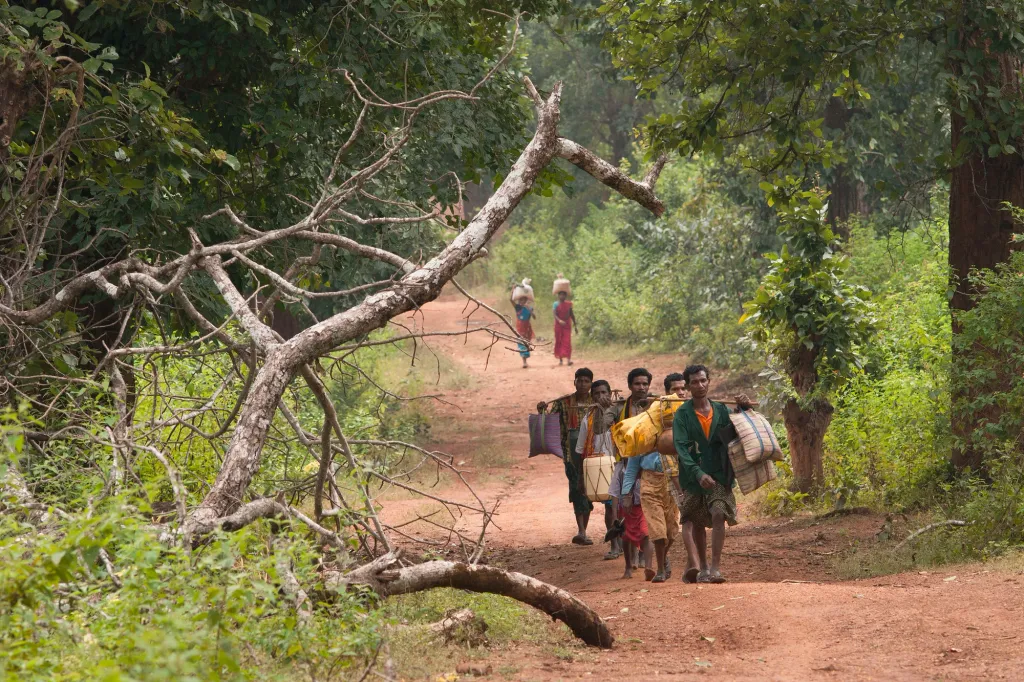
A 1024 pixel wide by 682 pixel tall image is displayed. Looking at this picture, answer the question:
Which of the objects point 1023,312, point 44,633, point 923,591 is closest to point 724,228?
point 1023,312

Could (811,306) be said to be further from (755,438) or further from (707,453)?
(755,438)

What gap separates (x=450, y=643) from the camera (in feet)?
19.6

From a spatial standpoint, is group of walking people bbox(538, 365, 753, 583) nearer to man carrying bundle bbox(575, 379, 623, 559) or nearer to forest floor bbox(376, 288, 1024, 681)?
man carrying bundle bbox(575, 379, 623, 559)

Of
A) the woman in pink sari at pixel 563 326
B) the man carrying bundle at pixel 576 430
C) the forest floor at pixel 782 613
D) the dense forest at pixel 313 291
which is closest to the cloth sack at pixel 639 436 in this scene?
the forest floor at pixel 782 613

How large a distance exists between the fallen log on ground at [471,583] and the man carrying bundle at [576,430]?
3653mm

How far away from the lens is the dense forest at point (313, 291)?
4570mm

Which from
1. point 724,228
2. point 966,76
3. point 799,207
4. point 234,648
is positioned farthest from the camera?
point 724,228

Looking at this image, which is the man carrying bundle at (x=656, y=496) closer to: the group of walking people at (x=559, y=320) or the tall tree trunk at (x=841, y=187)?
the tall tree trunk at (x=841, y=187)

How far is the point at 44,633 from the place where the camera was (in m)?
4.17

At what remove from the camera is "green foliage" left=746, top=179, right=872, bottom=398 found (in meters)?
10.6

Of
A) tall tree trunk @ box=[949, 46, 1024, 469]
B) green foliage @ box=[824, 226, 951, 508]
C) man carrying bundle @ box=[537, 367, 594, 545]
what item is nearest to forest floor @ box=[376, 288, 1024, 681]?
man carrying bundle @ box=[537, 367, 594, 545]

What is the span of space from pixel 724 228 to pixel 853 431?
37.7ft

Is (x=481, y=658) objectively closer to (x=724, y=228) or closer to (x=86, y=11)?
(x=86, y=11)

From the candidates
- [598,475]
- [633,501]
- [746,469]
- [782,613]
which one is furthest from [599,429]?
[782,613]
